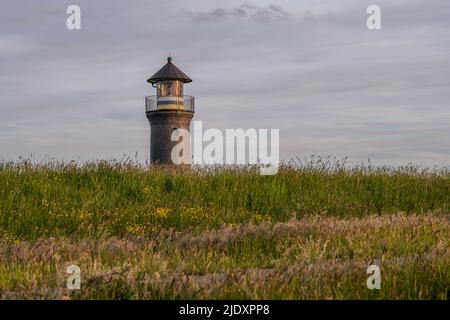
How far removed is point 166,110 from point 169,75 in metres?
2.08

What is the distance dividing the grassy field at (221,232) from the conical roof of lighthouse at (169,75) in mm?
17798

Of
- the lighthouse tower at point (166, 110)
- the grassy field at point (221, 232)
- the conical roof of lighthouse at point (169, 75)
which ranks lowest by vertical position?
the grassy field at point (221, 232)

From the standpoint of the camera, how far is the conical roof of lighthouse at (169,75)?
112 ft

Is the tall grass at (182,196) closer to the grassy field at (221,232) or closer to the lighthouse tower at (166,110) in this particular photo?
the grassy field at (221,232)

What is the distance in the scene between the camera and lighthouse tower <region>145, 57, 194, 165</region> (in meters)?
33.3

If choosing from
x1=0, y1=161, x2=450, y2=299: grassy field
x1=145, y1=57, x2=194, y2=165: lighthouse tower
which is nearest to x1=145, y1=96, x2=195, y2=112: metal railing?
x1=145, y1=57, x2=194, y2=165: lighthouse tower

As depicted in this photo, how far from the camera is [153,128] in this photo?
33.9 meters

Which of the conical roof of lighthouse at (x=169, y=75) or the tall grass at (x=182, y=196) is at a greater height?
the conical roof of lighthouse at (x=169, y=75)

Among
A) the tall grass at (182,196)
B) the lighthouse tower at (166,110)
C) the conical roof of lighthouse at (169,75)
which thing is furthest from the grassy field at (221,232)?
the conical roof of lighthouse at (169,75)

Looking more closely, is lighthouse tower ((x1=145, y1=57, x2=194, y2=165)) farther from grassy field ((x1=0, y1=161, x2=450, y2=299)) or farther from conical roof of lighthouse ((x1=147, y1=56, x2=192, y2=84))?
grassy field ((x1=0, y1=161, x2=450, y2=299))

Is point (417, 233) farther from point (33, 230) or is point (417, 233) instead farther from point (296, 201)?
point (33, 230)

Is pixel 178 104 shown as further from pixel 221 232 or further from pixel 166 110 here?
pixel 221 232
